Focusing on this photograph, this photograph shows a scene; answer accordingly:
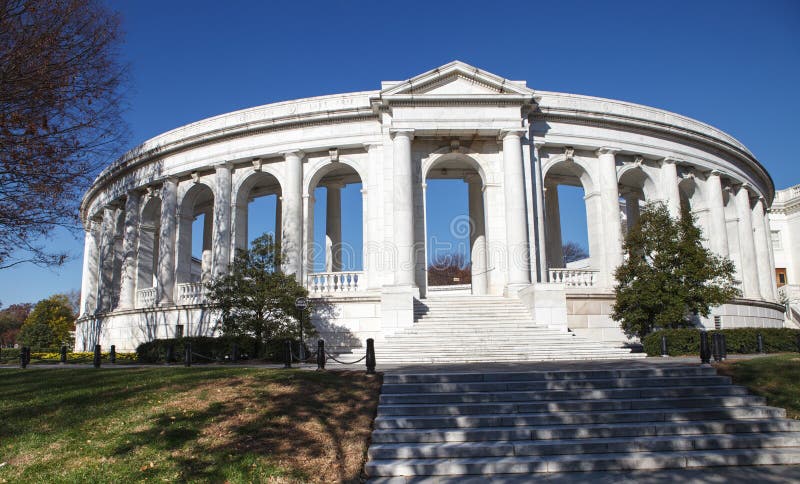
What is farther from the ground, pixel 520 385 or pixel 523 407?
pixel 520 385

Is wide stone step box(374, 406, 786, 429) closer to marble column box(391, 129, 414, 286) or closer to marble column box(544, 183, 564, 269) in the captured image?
marble column box(391, 129, 414, 286)

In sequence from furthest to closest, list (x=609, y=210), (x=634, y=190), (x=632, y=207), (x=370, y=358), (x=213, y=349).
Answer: (x=632, y=207), (x=634, y=190), (x=609, y=210), (x=213, y=349), (x=370, y=358)

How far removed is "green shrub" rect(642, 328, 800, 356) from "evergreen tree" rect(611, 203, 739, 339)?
66.3 inches

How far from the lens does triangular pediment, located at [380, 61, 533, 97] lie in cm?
3075

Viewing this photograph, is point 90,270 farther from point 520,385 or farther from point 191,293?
point 520,385

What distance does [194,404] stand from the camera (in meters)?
13.8

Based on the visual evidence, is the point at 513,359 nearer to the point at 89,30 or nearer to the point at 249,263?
the point at 249,263

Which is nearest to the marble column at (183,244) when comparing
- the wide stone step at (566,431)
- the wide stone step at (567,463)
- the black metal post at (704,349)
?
the wide stone step at (566,431)

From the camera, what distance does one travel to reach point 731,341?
26.8 metres

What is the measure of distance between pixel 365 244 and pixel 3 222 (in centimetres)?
1829

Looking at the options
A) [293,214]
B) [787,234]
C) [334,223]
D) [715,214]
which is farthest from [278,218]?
[787,234]

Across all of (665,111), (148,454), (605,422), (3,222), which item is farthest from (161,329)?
(665,111)

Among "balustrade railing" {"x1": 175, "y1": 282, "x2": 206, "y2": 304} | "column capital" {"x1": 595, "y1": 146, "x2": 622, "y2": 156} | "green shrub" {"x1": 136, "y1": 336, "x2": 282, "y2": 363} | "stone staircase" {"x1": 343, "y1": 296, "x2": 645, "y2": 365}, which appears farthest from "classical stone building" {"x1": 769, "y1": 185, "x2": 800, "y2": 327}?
"green shrub" {"x1": 136, "y1": 336, "x2": 282, "y2": 363}

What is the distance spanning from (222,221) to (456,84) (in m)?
16.1
